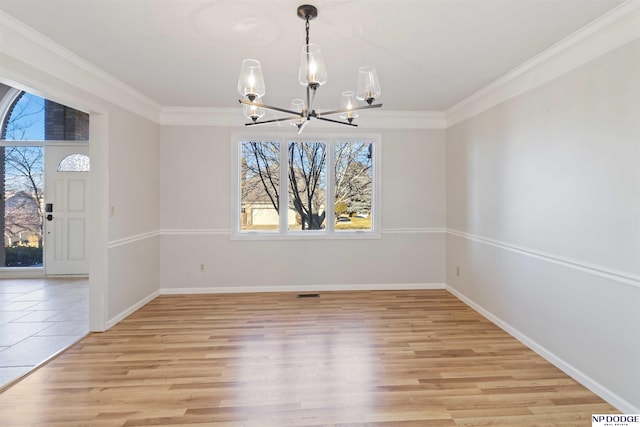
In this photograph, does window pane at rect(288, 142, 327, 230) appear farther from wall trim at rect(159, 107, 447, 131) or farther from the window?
wall trim at rect(159, 107, 447, 131)

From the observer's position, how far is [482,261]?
3697 mm

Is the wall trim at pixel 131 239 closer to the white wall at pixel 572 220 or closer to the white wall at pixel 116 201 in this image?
the white wall at pixel 116 201

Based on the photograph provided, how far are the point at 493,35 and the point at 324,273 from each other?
338cm

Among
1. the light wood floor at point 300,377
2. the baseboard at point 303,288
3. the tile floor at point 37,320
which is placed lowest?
the light wood floor at point 300,377

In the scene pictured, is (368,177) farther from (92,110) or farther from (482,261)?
(92,110)

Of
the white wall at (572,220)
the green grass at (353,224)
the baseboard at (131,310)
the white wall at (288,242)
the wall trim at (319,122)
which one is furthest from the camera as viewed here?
the green grass at (353,224)

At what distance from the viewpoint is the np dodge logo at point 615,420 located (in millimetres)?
1926

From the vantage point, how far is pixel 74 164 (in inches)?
208

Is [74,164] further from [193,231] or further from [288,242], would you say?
[288,242]

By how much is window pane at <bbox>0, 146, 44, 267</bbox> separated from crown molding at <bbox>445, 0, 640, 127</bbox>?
6836 millimetres

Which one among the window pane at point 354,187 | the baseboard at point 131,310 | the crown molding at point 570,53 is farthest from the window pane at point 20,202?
the crown molding at point 570,53

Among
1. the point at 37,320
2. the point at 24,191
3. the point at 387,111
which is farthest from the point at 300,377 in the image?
the point at 24,191

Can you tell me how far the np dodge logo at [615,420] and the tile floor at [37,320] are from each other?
157 inches

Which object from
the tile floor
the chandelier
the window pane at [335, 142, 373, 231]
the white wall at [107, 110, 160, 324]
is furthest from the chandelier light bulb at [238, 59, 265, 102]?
the window pane at [335, 142, 373, 231]
